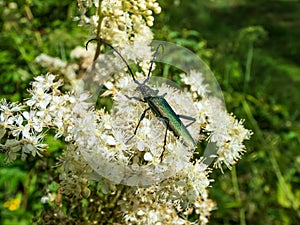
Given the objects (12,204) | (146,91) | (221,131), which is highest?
(146,91)

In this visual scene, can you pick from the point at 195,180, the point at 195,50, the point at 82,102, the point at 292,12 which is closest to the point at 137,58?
the point at 82,102

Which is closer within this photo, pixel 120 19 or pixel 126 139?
pixel 126 139

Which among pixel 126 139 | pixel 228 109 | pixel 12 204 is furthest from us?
pixel 228 109

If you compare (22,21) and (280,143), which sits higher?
(22,21)

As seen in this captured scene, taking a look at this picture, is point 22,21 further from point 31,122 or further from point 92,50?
point 31,122

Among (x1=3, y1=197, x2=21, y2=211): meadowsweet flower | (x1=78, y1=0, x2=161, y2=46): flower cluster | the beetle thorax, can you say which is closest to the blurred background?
(x1=3, y1=197, x2=21, y2=211): meadowsweet flower

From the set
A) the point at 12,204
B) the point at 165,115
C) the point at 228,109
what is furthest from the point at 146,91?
the point at 228,109

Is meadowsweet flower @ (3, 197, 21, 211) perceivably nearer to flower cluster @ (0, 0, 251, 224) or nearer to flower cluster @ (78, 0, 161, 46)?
flower cluster @ (0, 0, 251, 224)

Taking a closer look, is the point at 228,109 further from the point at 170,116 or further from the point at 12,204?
the point at 170,116
